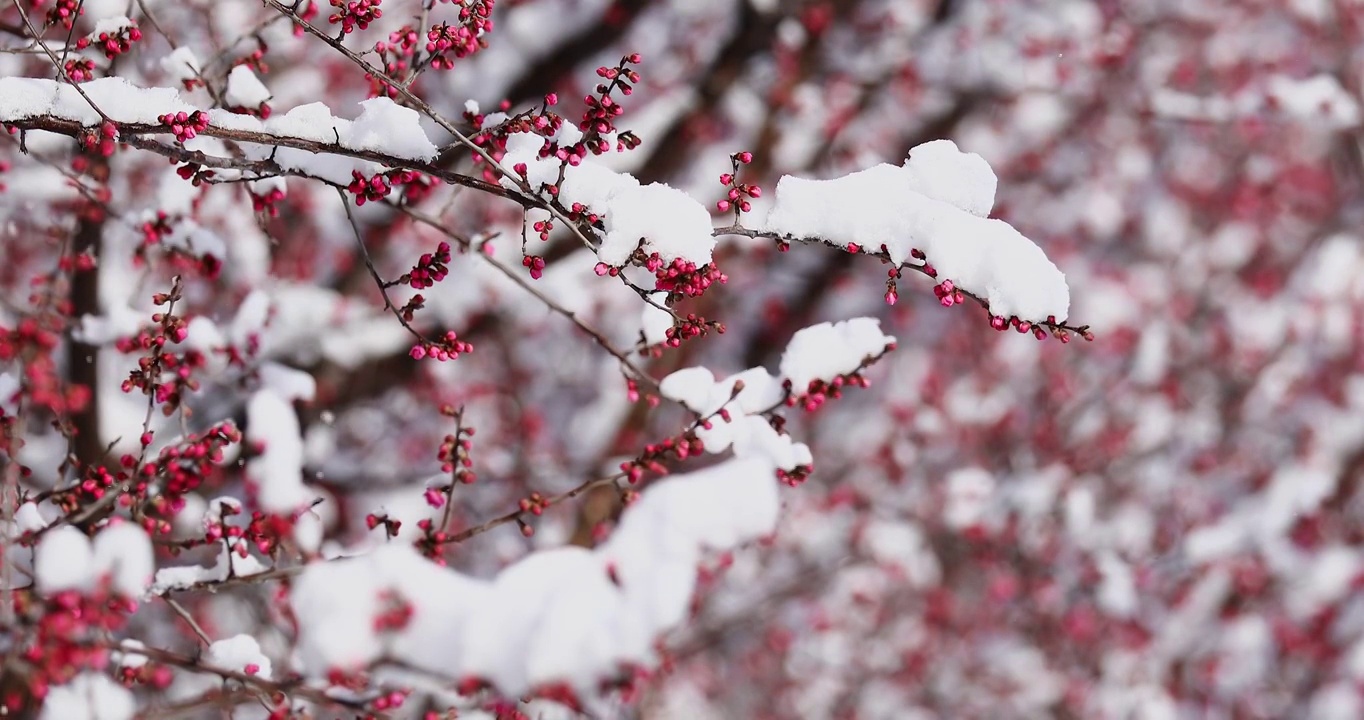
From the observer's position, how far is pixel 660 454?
7.93 ft

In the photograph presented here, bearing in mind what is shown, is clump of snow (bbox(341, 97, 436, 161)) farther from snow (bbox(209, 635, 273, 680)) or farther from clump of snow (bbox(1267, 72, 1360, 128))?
clump of snow (bbox(1267, 72, 1360, 128))

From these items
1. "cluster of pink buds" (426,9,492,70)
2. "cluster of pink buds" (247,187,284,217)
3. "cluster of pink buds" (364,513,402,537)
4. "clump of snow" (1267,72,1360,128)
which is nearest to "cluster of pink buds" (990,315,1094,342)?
"cluster of pink buds" (426,9,492,70)

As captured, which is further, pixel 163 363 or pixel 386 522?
pixel 163 363

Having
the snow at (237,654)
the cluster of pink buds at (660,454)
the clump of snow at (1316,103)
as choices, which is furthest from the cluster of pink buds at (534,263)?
the clump of snow at (1316,103)

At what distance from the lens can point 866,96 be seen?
755 cm

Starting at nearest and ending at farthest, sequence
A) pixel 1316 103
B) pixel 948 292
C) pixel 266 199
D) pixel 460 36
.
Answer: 1. pixel 948 292
2. pixel 460 36
3. pixel 266 199
4. pixel 1316 103

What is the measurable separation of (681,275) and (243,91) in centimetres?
152

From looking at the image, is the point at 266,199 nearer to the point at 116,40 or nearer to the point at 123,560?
the point at 116,40

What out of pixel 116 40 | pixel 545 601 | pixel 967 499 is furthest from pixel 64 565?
pixel 967 499

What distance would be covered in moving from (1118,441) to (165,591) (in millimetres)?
7789

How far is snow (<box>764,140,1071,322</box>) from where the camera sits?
6.60 feet

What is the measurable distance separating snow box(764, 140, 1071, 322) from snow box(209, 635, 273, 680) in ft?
5.16

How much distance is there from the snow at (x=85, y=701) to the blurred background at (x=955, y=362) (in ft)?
9.55

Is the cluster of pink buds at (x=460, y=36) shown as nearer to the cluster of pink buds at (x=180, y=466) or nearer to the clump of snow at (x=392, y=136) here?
the clump of snow at (x=392, y=136)
